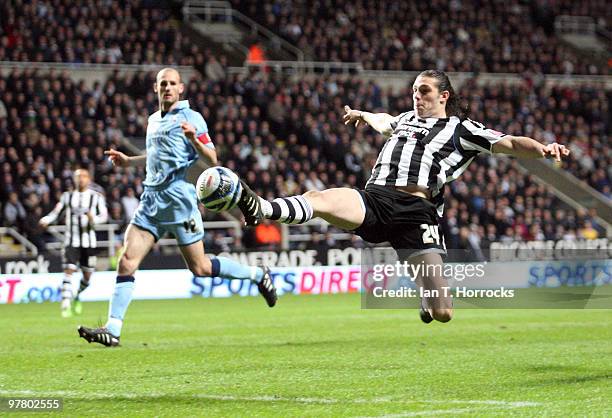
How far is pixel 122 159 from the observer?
1060 centimetres

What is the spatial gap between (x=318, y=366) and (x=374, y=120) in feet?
7.15

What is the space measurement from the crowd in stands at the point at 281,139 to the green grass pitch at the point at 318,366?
711 cm

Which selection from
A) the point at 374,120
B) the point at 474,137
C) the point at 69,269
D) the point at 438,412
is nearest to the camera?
the point at 438,412

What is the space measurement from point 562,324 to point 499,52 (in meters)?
22.4

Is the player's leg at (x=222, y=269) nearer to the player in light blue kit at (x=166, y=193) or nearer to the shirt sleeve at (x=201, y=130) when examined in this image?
the player in light blue kit at (x=166, y=193)

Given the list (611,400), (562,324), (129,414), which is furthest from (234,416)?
(562,324)

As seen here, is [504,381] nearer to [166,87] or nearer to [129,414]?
[129,414]

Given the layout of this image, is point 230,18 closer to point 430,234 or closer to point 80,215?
point 80,215

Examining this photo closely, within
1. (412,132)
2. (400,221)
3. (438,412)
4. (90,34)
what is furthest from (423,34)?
(438,412)

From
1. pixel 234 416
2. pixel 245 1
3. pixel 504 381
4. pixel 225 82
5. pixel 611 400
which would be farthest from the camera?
pixel 245 1

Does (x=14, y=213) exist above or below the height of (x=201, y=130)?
below

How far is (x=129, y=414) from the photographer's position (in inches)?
272

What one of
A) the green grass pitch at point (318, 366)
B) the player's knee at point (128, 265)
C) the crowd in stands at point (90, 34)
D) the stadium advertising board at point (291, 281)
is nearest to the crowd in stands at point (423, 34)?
the crowd in stands at point (90, 34)

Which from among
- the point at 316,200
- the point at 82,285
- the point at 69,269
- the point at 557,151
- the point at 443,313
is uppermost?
the point at 557,151
